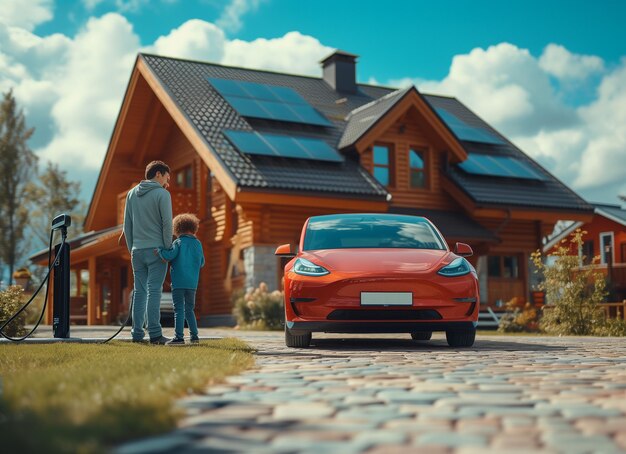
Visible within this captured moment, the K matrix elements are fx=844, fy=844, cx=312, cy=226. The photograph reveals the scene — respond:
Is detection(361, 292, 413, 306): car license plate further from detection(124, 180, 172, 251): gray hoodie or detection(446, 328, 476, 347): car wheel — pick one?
detection(124, 180, 172, 251): gray hoodie

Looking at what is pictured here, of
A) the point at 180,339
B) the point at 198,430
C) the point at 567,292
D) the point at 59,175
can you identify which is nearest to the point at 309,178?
the point at 567,292

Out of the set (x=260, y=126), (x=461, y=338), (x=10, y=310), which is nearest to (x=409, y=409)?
(x=461, y=338)

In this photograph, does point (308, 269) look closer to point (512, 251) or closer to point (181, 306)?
point (181, 306)

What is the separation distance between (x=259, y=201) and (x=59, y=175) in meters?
30.7

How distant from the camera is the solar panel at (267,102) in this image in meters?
22.5

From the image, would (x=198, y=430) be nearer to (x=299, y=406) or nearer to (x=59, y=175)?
(x=299, y=406)

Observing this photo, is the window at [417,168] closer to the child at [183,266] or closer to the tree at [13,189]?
the child at [183,266]

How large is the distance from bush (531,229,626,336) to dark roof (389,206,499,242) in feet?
23.0

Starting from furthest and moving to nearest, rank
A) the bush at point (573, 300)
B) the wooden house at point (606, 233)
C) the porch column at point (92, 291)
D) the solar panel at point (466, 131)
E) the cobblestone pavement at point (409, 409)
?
the wooden house at point (606, 233), the solar panel at point (466, 131), the porch column at point (92, 291), the bush at point (573, 300), the cobblestone pavement at point (409, 409)

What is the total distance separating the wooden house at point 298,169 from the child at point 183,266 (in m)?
10.1

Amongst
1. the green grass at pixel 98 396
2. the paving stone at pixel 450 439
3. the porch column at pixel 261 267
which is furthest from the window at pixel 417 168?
the paving stone at pixel 450 439

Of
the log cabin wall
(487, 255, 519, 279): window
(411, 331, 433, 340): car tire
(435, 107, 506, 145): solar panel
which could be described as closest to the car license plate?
(411, 331, 433, 340): car tire

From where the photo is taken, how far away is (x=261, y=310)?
58.0ft

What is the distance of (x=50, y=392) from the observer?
13.1ft
